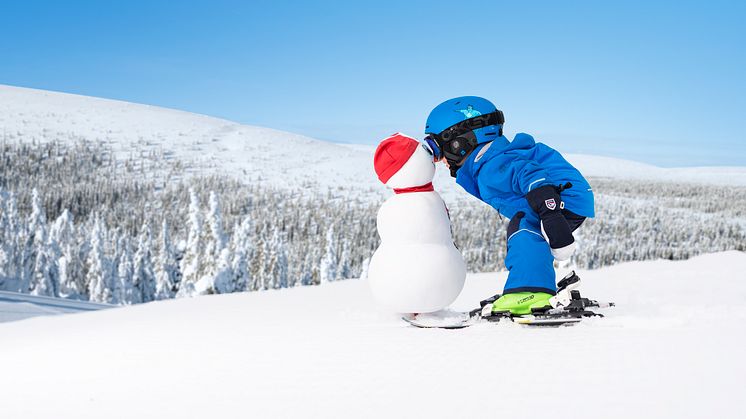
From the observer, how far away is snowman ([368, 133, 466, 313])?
423 cm

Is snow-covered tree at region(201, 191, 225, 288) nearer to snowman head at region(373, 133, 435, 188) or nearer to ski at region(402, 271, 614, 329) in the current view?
snowman head at region(373, 133, 435, 188)

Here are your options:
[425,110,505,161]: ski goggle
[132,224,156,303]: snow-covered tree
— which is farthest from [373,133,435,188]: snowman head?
[132,224,156,303]: snow-covered tree

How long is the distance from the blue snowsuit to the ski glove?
0.08 metres

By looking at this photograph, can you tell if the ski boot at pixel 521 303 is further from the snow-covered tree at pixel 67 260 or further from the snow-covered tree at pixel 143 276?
the snow-covered tree at pixel 67 260

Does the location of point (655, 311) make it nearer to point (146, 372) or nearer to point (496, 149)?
point (496, 149)

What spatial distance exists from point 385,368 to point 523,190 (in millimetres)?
1863

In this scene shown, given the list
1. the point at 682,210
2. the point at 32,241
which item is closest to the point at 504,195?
the point at 32,241

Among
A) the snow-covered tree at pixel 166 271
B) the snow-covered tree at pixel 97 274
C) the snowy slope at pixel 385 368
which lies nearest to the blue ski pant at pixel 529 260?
the snowy slope at pixel 385 368

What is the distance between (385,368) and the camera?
294 cm

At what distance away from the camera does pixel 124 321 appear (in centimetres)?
548

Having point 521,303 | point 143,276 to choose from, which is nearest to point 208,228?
point 143,276

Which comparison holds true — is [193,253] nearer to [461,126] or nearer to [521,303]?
[461,126]

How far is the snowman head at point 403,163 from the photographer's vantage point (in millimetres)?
4293

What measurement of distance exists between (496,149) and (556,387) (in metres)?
2.24
